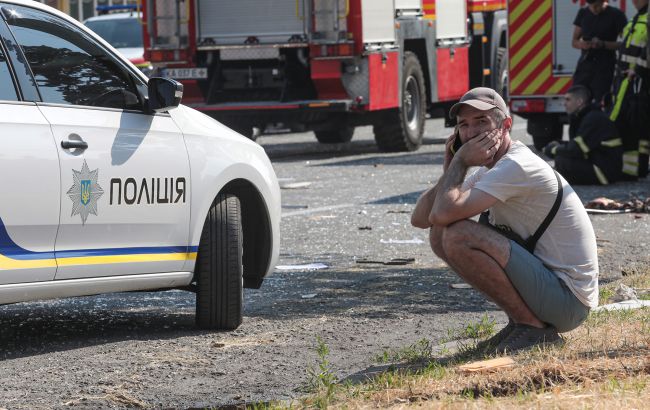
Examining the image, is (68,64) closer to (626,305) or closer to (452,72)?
(626,305)

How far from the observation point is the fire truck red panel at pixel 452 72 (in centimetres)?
1995

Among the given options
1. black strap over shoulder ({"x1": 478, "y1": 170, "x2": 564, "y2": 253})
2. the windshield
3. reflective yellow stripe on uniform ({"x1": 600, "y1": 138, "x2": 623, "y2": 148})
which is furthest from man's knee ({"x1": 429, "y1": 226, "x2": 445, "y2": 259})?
the windshield

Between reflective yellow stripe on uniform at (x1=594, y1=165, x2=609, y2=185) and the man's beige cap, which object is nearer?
the man's beige cap

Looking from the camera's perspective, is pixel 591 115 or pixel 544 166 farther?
pixel 591 115

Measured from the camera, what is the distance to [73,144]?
6.22m

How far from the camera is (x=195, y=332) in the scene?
275 inches

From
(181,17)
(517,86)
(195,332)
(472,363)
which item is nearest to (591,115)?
(517,86)

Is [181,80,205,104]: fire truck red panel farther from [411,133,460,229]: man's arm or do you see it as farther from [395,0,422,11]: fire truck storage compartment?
[411,133,460,229]: man's arm

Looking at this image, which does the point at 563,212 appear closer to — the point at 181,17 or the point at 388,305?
the point at 388,305

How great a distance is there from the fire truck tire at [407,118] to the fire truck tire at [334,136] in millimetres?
1593

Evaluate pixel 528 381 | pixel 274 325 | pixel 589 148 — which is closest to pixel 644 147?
pixel 589 148

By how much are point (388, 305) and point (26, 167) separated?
244cm

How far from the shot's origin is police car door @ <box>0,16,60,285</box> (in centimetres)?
595

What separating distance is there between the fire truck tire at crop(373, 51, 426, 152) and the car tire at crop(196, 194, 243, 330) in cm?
1181
